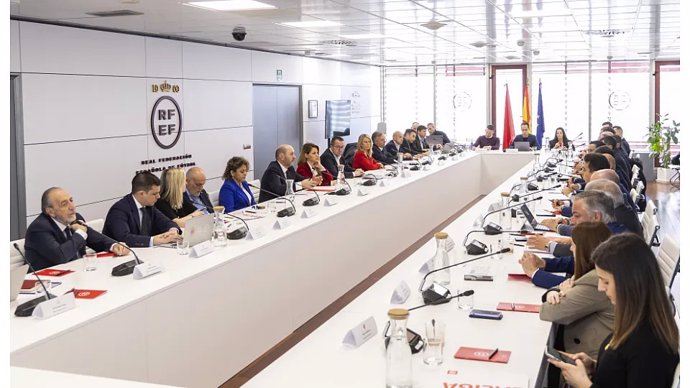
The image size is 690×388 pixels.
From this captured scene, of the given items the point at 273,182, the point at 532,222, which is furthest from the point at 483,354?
the point at 273,182

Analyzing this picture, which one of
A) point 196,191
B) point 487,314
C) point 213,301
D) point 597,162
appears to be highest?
point 597,162

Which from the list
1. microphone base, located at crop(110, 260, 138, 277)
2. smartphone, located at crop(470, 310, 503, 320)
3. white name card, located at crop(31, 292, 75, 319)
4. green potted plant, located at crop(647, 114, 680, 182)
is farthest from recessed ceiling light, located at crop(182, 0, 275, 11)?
green potted plant, located at crop(647, 114, 680, 182)

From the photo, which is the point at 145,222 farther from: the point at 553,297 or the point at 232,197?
the point at 553,297

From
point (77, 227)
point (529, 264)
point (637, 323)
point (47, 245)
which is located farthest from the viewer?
point (77, 227)

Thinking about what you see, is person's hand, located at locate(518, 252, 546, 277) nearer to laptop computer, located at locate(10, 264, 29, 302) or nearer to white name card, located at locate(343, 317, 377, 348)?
white name card, located at locate(343, 317, 377, 348)

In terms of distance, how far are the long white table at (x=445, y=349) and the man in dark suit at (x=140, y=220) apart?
1.96 meters

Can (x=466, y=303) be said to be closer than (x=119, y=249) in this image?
Yes

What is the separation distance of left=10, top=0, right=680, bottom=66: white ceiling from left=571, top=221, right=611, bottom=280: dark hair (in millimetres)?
3726

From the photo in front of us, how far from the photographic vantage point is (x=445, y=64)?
1834 cm

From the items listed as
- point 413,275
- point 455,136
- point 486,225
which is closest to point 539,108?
point 455,136

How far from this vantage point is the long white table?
2.67 metres

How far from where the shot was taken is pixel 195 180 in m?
6.58

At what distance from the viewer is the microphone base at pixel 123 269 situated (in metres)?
4.26

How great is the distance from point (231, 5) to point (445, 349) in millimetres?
4796
